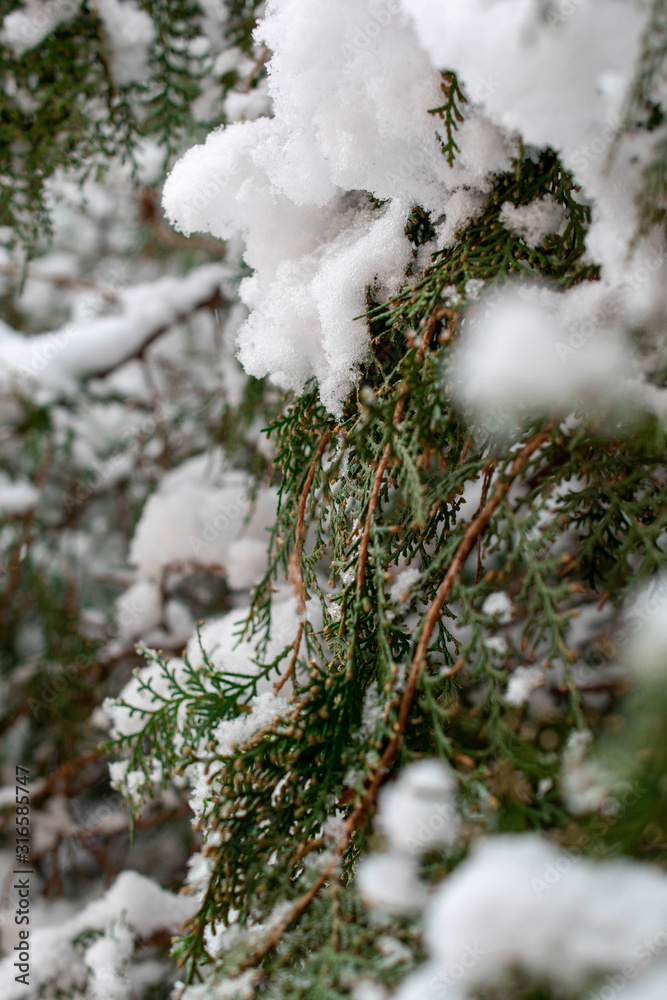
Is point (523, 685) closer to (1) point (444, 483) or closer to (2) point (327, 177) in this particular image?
(1) point (444, 483)

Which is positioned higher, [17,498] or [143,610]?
[17,498]

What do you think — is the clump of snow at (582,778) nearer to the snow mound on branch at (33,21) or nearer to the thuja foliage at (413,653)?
the thuja foliage at (413,653)

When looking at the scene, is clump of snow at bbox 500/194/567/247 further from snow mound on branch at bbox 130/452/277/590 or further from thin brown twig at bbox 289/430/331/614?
snow mound on branch at bbox 130/452/277/590

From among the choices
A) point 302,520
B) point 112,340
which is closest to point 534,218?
point 302,520

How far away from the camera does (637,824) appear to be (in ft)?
1.71

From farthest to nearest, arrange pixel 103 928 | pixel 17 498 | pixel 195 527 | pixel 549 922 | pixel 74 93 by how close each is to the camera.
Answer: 1. pixel 17 498
2. pixel 195 527
3. pixel 103 928
4. pixel 74 93
5. pixel 549 922

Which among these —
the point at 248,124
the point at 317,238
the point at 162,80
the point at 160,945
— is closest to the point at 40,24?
the point at 162,80

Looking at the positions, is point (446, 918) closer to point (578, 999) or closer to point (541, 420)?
point (578, 999)

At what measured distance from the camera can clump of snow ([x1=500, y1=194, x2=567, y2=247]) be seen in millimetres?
822

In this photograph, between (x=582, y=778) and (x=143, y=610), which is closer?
(x=582, y=778)

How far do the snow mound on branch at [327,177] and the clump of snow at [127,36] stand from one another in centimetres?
70

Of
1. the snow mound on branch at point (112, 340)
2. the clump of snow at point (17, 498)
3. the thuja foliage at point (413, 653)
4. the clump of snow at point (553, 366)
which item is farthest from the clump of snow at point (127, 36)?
the clump of snow at point (17, 498)

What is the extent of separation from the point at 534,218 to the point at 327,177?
0.96 feet

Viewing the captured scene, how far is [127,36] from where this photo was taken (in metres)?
1.45
